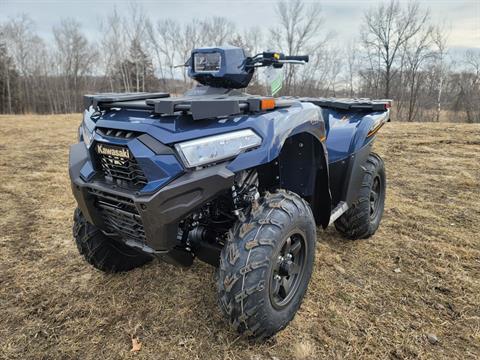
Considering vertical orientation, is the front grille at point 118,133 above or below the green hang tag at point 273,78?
below

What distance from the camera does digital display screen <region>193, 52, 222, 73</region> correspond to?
2.65 meters

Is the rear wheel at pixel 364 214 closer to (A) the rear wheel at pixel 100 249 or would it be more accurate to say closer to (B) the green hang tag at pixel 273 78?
(B) the green hang tag at pixel 273 78

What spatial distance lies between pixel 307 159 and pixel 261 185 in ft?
1.39

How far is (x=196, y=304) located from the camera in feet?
8.82

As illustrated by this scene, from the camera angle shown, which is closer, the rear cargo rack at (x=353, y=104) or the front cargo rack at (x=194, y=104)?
the front cargo rack at (x=194, y=104)

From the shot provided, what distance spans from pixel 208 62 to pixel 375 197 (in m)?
2.35

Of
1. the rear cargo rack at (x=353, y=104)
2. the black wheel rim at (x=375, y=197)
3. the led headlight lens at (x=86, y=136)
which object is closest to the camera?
the led headlight lens at (x=86, y=136)

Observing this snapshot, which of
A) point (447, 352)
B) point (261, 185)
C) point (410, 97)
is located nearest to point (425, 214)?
point (447, 352)

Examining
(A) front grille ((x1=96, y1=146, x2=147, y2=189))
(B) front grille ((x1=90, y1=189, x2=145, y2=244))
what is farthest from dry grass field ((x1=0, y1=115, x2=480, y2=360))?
(A) front grille ((x1=96, y1=146, x2=147, y2=189))

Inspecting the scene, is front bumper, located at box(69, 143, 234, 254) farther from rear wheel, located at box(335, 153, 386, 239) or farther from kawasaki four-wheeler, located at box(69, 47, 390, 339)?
rear wheel, located at box(335, 153, 386, 239)

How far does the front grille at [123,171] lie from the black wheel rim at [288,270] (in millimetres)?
871

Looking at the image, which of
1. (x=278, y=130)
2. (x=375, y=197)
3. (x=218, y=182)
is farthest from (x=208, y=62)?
(x=375, y=197)

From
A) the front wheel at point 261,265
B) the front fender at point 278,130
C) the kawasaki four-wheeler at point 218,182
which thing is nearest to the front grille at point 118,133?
the kawasaki four-wheeler at point 218,182

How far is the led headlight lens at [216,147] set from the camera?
1.79 m
